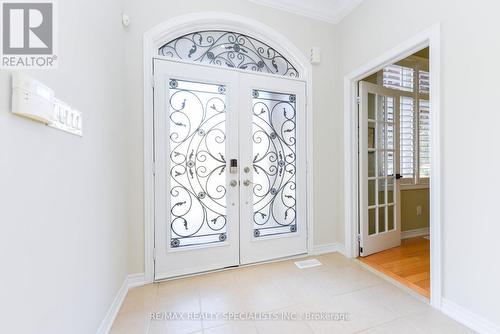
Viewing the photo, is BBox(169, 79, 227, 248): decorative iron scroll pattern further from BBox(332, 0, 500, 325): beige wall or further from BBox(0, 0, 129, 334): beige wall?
BBox(332, 0, 500, 325): beige wall

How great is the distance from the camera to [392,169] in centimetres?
308

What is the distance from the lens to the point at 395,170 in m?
3.11

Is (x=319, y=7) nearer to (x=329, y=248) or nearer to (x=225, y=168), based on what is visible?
(x=225, y=168)

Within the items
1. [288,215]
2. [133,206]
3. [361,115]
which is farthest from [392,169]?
[133,206]

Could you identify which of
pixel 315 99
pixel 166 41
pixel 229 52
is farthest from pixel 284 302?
pixel 166 41

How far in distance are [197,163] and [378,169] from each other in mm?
2244

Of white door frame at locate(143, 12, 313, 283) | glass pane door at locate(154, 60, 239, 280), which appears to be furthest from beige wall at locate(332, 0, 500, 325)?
glass pane door at locate(154, 60, 239, 280)

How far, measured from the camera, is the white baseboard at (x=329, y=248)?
2.90 metres

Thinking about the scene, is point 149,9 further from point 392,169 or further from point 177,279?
point 392,169

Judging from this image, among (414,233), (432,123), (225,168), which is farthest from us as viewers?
(414,233)

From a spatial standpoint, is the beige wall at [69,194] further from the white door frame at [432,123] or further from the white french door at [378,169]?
the white french door at [378,169]

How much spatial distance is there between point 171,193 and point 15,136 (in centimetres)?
158

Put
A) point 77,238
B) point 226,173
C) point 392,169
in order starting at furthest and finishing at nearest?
1. point 392,169
2. point 226,173
3. point 77,238
